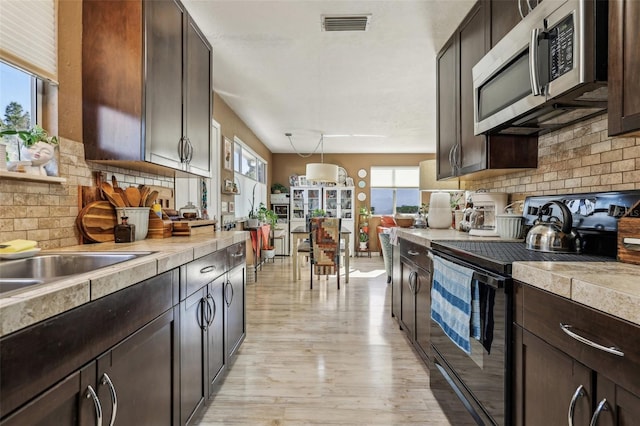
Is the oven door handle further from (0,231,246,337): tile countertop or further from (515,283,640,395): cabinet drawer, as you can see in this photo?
(0,231,246,337): tile countertop

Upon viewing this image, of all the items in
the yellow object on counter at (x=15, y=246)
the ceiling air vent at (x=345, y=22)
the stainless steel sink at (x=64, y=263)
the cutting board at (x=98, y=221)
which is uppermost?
the ceiling air vent at (x=345, y=22)

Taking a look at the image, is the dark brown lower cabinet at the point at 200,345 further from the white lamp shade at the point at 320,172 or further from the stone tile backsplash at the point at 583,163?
the white lamp shade at the point at 320,172

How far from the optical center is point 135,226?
182cm

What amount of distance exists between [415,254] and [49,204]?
212cm

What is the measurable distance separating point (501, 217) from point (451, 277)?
2.30ft

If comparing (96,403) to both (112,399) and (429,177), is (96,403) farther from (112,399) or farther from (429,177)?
(429,177)

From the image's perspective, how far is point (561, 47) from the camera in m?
1.25

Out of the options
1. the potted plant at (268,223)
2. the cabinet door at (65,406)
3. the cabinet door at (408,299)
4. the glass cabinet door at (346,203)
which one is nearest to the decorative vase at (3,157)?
the cabinet door at (65,406)

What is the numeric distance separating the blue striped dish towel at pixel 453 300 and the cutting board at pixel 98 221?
1.76m

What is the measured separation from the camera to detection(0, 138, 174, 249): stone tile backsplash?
4.36 feet

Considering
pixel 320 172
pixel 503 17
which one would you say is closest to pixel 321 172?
pixel 320 172

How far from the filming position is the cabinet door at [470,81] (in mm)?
2062

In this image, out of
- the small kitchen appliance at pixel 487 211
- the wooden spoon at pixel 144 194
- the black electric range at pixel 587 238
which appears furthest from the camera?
the small kitchen appliance at pixel 487 211

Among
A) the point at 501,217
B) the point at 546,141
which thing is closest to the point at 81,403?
the point at 501,217
